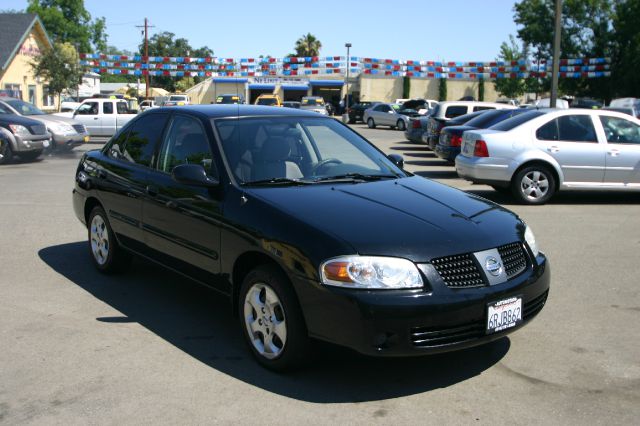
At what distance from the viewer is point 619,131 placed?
446 inches

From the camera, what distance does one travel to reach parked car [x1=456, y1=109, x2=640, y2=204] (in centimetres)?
1111

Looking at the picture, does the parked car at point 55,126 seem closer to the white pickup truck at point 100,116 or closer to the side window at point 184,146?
the white pickup truck at point 100,116

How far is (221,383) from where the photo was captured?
420 centimetres

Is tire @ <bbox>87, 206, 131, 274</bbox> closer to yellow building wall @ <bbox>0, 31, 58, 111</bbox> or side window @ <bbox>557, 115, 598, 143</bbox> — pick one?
side window @ <bbox>557, 115, 598, 143</bbox>

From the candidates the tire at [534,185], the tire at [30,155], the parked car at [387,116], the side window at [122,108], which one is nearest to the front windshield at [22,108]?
the tire at [30,155]

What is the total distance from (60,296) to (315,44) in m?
82.0

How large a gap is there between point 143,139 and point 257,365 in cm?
255

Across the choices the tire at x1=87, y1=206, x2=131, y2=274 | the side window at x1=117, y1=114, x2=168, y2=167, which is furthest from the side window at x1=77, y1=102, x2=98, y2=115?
the side window at x1=117, y1=114, x2=168, y2=167

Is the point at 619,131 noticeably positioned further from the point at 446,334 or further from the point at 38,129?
the point at 38,129

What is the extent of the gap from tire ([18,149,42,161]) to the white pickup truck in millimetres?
6375

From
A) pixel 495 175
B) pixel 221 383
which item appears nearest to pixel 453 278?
pixel 221 383

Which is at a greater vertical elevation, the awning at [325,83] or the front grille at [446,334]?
the awning at [325,83]

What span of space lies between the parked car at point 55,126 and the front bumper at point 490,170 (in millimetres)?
12690

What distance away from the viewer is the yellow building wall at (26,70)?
41062 millimetres
